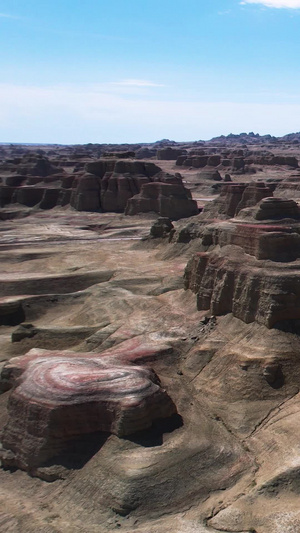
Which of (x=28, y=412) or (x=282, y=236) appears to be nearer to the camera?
(x=28, y=412)

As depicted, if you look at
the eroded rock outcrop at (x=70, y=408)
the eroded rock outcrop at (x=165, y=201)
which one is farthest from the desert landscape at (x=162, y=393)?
the eroded rock outcrop at (x=165, y=201)

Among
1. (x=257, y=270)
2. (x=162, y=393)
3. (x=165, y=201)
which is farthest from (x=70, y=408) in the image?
(x=165, y=201)

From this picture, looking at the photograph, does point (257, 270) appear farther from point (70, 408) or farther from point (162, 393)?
point (70, 408)

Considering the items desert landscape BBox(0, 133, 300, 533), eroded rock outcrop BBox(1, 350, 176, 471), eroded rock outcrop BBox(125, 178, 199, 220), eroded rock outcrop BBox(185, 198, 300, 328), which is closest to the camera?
desert landscape BBox(0, 133, 300, 533)

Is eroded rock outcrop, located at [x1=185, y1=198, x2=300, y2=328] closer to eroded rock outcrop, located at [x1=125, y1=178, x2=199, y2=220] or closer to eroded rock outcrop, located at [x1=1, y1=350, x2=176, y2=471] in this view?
eroded rock outcrop, located at [x1=1, y1=350, x2=176, y2=471]

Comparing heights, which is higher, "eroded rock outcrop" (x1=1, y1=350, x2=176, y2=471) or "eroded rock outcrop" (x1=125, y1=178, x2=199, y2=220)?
"eroded rock outcrop" (x1=125, y1=178, x2=199, y2=220)

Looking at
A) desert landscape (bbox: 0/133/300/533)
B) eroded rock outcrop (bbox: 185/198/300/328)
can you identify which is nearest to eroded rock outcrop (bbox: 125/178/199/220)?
desert landscape (bbox: 0/133/300/533)

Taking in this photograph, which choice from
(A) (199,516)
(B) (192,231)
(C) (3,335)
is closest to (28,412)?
(A) (199,516)

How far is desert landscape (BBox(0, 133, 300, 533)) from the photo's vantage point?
1903cm

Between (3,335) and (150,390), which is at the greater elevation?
(150,390)

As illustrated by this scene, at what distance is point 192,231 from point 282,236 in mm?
22587

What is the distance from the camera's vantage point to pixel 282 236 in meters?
29.7

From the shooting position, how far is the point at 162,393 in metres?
22.7

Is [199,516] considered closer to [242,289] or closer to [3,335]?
[242,289]
